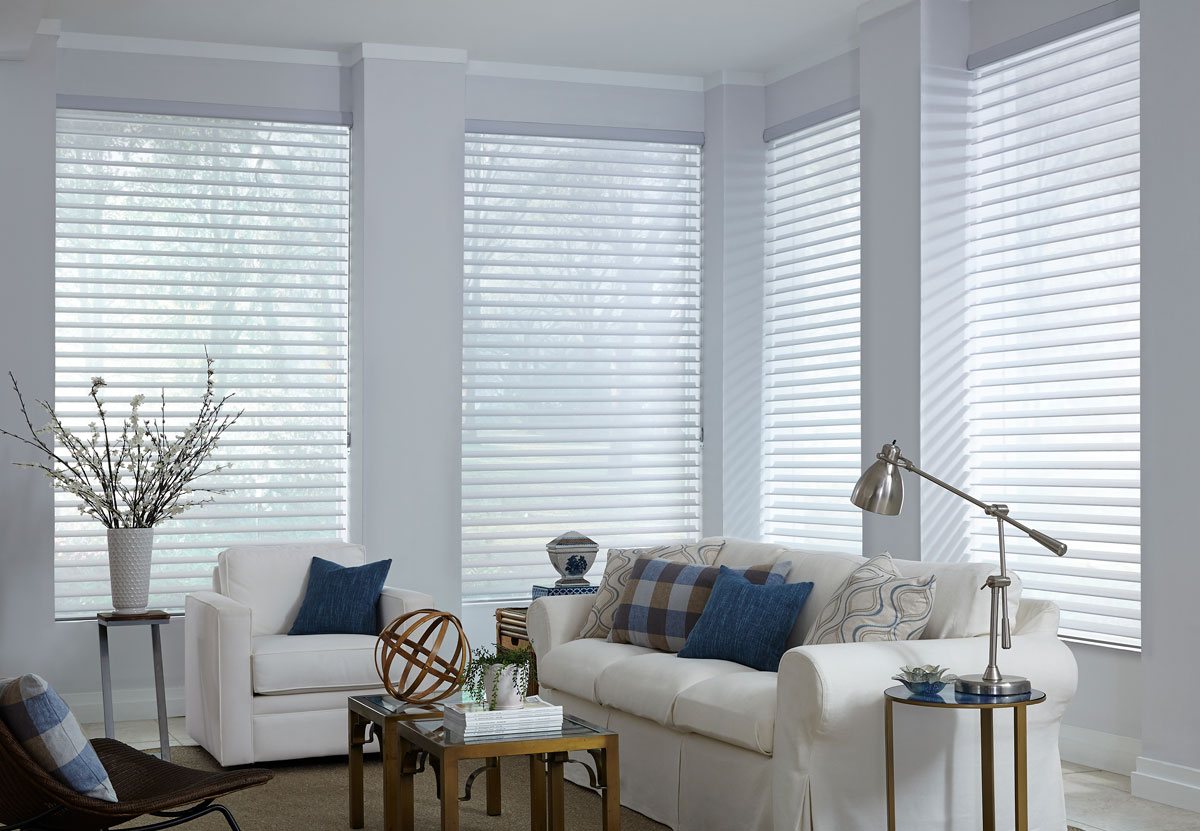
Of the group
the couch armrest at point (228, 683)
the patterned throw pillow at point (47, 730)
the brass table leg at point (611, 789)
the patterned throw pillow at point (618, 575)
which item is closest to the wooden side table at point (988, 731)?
the brass table leg at point (611, 789)

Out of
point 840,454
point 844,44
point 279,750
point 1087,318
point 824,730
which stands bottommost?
point 279,750

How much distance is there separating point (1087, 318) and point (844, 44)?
1.99 m

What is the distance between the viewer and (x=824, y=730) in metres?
3.31

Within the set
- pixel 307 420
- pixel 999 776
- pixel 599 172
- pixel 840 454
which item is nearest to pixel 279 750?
pixel 307 420

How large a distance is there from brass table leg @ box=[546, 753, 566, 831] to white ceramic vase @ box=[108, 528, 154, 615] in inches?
90.8

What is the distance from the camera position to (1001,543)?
3.46 metres

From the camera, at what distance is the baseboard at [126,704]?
568 cm

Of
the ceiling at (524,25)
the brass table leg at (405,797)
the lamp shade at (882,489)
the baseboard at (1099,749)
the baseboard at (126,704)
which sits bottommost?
the baseboard at (126,704)

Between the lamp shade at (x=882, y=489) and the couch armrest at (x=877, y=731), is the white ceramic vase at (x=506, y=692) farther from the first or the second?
the lamp shade at (x=882, y=489)

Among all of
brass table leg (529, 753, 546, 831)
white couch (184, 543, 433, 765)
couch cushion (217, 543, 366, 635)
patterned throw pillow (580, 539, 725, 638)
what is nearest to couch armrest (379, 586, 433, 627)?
white couch (184, 543, 433, 765)

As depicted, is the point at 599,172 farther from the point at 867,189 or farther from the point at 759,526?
the point at 759,526

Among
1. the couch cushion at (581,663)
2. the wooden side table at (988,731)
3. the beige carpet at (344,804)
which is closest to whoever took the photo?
the wooden side table at (988,731)

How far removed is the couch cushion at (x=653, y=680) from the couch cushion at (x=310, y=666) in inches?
41.1

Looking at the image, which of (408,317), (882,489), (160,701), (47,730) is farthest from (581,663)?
(408,317)
